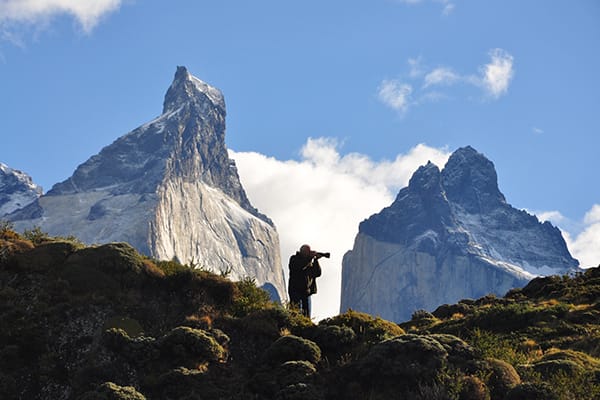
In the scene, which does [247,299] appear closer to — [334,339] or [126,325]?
[334,339]

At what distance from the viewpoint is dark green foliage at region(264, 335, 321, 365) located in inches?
939

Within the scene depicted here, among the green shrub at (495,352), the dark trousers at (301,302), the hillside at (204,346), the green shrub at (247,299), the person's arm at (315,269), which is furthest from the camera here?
the person's arm at (315,269)

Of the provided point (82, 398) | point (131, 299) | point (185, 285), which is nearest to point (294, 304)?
point (185, 285)

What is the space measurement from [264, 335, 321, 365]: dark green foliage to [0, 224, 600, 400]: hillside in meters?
0.04

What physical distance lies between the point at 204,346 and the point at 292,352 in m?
2.85

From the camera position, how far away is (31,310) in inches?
971

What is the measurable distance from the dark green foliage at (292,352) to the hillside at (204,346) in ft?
0.12

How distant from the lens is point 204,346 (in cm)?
2338

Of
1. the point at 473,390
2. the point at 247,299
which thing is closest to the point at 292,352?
the point at 247,299

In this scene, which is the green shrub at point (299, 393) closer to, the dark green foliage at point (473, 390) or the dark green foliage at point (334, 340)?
the dark green foliage at point (334, 340)

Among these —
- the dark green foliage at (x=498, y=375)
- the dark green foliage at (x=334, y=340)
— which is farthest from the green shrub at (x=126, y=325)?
the dark green foliage at (x=498, y=375)

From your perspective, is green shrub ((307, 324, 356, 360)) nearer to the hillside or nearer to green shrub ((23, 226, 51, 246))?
the hillside

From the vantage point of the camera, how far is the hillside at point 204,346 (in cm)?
2144

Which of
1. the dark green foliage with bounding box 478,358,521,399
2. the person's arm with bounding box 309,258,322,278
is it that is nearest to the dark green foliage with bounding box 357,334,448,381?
the dark green foliage with bounding box 478,358,521,399
